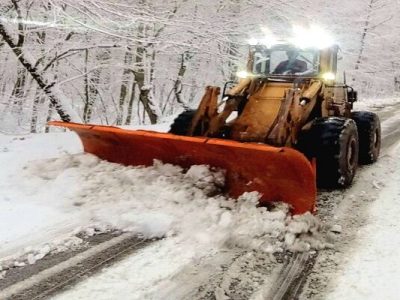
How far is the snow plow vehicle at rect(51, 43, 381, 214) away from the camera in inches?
185

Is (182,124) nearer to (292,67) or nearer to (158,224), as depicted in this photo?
(292,67)

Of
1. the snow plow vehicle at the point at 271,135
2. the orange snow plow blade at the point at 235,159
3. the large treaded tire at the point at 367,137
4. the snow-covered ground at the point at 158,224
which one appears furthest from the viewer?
the large treaded tire at the point at 367,137

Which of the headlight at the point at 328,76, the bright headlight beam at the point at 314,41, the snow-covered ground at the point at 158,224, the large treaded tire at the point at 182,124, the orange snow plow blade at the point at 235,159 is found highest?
the bright headlight beam at the point at 314,41

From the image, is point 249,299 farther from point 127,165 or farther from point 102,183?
point 127,165

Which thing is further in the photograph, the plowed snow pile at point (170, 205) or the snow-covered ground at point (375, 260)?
the plowed snow pile at point (170, 205)

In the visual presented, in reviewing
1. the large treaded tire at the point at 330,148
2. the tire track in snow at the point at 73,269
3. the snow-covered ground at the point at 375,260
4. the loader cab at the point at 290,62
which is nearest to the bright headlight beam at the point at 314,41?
the loader cab at the point at 290,62

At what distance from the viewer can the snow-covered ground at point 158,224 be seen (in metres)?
3.51

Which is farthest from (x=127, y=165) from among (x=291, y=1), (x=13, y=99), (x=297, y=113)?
(x=13, y=99)

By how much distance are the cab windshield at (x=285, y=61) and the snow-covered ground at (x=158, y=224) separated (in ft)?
6.11

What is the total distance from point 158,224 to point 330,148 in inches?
87.8

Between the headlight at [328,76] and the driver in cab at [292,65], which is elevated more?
the driver in cab at [292,65]

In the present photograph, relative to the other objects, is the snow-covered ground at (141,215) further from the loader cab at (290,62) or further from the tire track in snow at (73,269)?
the loader cab at (290,62)

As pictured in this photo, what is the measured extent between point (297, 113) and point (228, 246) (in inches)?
81.0

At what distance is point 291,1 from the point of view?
38.8ft
